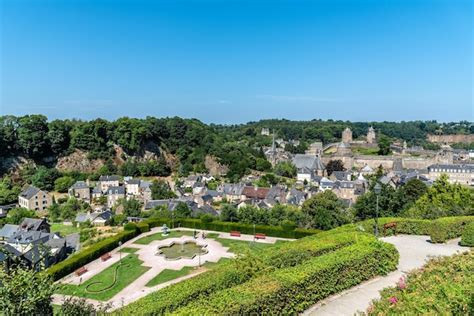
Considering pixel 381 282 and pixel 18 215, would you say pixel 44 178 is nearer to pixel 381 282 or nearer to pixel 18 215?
pixel 18 215

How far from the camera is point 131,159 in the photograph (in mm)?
62812

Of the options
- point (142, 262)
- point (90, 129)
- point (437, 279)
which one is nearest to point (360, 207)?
point (142, 262)

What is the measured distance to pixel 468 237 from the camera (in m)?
15.2

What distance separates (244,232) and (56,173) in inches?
1481

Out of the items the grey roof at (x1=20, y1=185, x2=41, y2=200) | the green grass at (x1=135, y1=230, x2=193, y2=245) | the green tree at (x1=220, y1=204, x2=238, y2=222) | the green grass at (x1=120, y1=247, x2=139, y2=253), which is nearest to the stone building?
the green tree at (x1=220, y1=204, x2=238, y2=222)

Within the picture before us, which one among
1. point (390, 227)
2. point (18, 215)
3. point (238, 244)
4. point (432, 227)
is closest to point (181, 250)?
point (238, 244)

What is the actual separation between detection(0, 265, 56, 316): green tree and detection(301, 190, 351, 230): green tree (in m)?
23.6

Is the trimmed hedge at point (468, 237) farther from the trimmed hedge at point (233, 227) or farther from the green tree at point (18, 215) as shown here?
the green tree at point (18, 215)

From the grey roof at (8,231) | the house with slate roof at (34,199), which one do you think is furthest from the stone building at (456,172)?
the grey roof at (8,231)

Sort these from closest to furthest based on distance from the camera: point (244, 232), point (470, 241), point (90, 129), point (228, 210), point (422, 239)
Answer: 1. point (470, 241)
2. point (422, 239)
3. point (244, 232)
4. point (228, 210)
5. point (90, 129)

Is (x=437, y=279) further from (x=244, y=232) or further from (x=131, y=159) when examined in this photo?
(x=131, y=159)

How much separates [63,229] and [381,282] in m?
34.7

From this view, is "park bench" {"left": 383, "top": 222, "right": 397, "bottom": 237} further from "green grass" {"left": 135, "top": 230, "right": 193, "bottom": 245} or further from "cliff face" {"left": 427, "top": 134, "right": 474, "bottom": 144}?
Answer: "cliff face" {"left": 427, "top": 134, "right": 474, "bottom": 144}

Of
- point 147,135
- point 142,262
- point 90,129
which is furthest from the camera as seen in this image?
point 147,135
